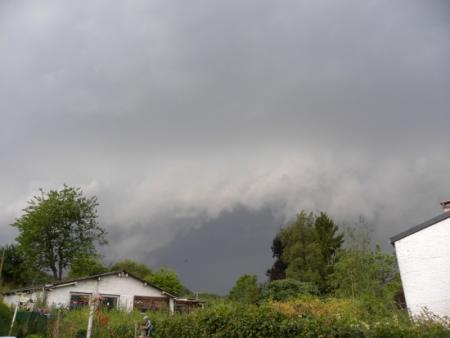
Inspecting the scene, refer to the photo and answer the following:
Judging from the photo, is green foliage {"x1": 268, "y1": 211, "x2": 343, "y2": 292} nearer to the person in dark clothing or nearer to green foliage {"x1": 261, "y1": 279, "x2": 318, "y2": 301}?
green foliage {"x1": 261, "y1": 279, "x2": 318, "y2": 301}

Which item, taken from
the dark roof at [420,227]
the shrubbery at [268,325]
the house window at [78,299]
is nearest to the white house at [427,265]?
the dark roof at [420,227]

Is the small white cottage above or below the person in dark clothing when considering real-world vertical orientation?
above

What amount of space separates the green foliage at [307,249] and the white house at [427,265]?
77.0 feet

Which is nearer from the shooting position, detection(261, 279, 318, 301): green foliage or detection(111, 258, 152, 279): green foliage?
detection(261, 279, 318, 301): green foliage

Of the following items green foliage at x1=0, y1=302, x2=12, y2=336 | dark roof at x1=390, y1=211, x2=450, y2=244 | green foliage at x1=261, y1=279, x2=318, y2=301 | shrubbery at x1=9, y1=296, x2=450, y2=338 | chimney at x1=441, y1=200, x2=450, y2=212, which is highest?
chimney at x1=441, y1=200, x2=450, y2=212

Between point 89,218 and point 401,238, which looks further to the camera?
point 89,218

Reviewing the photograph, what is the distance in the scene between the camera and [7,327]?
1770 centimetres

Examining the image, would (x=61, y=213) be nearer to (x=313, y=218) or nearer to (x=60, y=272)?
(x=60, y=272)

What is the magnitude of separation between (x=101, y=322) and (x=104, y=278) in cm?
1229

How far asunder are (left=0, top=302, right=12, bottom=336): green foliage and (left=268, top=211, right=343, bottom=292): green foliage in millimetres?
30785

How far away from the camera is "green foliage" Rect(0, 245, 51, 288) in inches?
1880

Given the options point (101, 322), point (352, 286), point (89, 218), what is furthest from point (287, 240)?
point (101, 322)

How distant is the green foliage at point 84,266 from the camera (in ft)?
156

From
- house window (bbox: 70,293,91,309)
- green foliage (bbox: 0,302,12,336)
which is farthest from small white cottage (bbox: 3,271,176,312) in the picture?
green foliage (bbox: 0,302,12,336)
